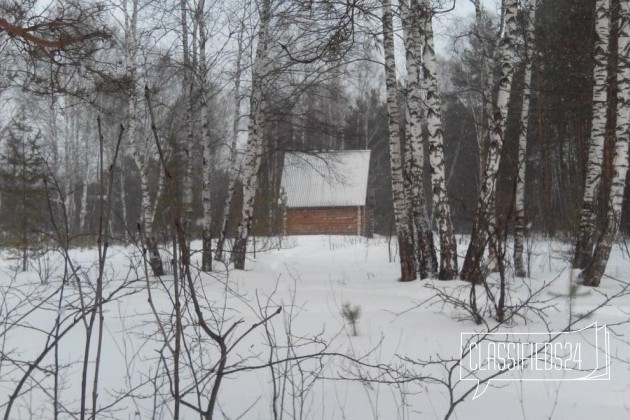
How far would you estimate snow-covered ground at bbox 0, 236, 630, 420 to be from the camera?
103 inches

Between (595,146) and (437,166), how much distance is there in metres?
2.18

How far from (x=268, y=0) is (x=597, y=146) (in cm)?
543

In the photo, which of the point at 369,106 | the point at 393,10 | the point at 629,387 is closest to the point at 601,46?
the point at 393,10

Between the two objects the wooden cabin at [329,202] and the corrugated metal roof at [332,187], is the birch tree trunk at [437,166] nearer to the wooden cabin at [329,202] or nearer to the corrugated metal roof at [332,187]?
the corrugated metal roof at [332,187]

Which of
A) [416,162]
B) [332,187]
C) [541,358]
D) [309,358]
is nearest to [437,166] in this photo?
[416,162]

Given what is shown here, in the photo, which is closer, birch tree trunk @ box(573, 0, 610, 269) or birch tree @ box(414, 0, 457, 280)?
birch tree @ box(414, 0, 457, 280)

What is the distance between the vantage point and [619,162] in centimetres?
690

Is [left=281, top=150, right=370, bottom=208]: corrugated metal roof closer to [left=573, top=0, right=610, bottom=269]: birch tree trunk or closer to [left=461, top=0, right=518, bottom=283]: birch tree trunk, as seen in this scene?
[left=573, top=0, right=610, bottom=269]: birch tree trunk

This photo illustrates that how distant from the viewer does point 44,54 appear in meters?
4.20

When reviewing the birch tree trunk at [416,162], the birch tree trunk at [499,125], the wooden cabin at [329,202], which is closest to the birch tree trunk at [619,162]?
the birch tree trunk at [499,125]

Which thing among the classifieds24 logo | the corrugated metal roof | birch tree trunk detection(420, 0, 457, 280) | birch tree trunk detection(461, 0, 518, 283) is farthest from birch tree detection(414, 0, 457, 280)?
the corrugated metal roof

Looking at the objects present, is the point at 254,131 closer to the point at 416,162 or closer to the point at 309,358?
the point at 416,162

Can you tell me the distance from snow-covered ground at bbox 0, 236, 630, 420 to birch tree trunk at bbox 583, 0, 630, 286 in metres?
0.38

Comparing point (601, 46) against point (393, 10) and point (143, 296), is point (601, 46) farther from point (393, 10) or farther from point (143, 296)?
point (143, 296)
